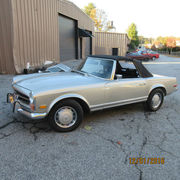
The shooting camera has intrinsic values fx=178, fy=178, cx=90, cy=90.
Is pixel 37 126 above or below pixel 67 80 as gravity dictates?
below

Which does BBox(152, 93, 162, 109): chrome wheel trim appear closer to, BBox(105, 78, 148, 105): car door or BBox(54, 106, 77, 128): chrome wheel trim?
BBox(105, 78, 148, 105): car door

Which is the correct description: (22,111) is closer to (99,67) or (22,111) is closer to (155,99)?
(99,67)

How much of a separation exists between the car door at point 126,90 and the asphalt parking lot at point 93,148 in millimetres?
507

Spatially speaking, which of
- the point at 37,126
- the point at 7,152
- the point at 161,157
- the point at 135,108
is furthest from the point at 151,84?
the point at 7,152

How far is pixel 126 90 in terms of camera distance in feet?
14.1

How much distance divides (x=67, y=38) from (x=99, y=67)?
466 inches

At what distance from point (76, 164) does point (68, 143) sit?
61cm

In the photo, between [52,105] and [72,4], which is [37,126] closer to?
[52,105]

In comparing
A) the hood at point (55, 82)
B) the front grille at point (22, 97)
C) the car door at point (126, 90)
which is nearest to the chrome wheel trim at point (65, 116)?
the hood at point (55, 82)

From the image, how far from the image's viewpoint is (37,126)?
3.86 metres

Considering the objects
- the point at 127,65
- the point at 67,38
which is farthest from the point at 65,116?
the point at 67,38

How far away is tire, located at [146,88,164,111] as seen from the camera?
15.9 feet

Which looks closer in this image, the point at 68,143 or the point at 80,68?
the point at 68,143
